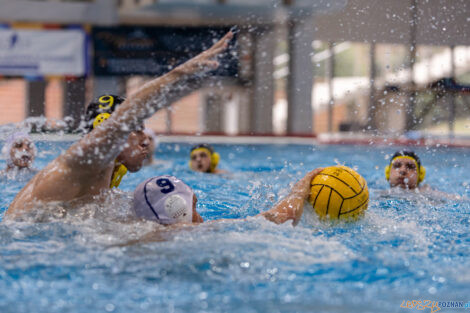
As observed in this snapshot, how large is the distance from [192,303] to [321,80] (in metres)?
16.5

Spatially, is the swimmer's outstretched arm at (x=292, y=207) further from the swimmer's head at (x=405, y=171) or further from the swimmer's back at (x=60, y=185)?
the swimmer's head at (x=405, y=171)

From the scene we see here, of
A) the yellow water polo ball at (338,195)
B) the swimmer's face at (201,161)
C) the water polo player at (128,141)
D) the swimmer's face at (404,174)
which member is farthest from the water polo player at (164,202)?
the swimmer's face at (201,161)

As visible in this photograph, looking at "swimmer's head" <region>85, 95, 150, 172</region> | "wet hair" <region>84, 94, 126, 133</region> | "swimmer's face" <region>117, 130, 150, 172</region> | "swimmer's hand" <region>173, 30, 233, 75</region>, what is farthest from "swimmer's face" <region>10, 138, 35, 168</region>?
"swimmer's hand" <region>173, 30, 233, 75</region>

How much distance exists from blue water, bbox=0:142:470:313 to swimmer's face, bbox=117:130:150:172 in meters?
0.27

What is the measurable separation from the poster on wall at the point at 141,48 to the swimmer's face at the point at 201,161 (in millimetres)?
7298

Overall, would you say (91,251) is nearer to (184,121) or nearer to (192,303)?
(192,303)

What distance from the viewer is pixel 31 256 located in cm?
266

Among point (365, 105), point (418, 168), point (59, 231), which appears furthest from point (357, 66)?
point (59, 231)

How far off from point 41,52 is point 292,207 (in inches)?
460

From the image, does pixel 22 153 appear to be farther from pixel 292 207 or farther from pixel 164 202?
pixel 292 207

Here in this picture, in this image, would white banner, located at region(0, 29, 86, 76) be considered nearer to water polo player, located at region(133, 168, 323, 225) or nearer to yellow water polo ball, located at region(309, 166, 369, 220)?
yellow water polo ball, located at region(309, 166, 369, 220)

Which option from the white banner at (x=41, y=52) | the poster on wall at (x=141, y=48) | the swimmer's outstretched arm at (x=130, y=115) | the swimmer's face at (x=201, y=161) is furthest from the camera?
the poster on wall at (x=141, y=48)

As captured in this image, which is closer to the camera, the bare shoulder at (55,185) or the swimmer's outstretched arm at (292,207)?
the bare shoulder at (55,185)

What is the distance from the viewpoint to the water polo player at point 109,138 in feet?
8.18
